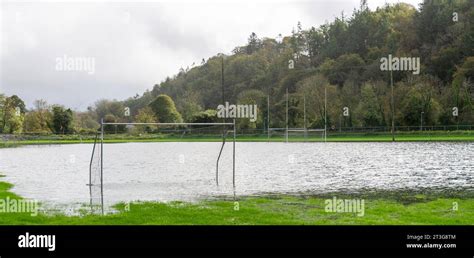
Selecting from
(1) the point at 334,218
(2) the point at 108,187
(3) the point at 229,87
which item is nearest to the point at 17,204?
(2) the point at 108,187

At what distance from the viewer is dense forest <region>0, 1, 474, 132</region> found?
65.9 meters

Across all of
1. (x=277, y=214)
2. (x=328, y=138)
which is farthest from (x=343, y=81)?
(x=277, y=214)

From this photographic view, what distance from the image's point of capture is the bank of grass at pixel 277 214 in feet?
34.8

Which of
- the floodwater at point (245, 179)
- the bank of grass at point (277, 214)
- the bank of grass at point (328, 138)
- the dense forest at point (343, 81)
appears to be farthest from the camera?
the dense forest at point (343, 81)

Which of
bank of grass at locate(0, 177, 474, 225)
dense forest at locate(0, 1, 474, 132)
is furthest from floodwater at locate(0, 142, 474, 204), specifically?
dense forest at locate(0, 1, 474, 132)

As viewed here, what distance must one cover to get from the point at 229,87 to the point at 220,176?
77772 mm

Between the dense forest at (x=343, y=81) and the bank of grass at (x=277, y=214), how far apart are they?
45.4m

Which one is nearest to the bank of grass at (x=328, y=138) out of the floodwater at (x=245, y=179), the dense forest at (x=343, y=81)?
the dense forest at (x=343, y=81)

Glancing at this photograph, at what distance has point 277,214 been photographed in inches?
453

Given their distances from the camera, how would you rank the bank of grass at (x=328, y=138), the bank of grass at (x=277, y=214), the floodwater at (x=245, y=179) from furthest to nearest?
the bank of grass at (x=328, y=138) < the floodwater at (x=245, y=179) < the bank of grass at (x=277, y=214)

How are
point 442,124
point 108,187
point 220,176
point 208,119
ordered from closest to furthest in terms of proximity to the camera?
point 108,187, point 220,176, point 442,124, point 208,119

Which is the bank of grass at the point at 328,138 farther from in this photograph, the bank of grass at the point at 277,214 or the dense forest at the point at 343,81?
the bank of grass at the point at 277,214
